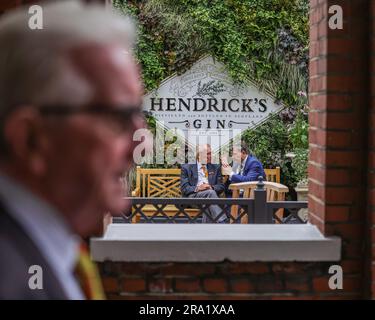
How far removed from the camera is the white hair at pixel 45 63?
86cm

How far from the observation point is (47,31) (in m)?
0.89

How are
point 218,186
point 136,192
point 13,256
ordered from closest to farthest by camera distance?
point 13,256
point 218,186
point 136,192

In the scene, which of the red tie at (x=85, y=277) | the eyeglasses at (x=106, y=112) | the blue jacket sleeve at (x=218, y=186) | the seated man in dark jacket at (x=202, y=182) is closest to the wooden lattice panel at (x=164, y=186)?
the seated man in dark jacket at (x=202, y=182)

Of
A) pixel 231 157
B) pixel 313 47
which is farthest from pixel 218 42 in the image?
pixel 313 47

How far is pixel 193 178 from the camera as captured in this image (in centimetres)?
891

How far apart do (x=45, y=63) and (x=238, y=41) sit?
450 inches

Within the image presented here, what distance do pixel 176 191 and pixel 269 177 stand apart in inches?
59.7

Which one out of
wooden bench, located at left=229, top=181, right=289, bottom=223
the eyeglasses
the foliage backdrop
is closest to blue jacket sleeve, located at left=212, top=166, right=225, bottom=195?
wooden bench, located at left=229, top=181, right=289, bottom=223

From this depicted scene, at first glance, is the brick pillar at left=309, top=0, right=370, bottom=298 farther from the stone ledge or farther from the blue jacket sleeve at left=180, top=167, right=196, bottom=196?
the blue jacket sleeve at left=180, top=167, right=196, bottom=196

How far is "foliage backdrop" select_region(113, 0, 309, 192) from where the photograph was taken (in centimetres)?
1205

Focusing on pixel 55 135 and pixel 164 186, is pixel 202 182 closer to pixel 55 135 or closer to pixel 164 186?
pixel 164 186

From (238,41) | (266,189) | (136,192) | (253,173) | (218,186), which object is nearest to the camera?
(266,189)

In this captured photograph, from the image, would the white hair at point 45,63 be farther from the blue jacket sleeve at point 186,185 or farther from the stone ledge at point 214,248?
the blue jacket sleeve at point 186,185

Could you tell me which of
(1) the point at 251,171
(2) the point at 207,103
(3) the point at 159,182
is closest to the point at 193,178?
(1) the point at 251,171
